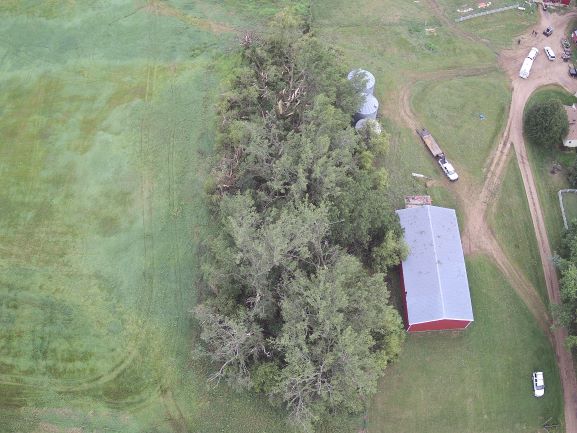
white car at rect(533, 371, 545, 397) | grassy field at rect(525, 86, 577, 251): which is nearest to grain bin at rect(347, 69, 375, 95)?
grassy field at rect(525, 86, 577, 251)

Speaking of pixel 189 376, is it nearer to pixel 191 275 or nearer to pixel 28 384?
pixel 191 275

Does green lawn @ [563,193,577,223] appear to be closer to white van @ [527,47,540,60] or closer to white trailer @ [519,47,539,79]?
white trailer @ [519,47,539,79]

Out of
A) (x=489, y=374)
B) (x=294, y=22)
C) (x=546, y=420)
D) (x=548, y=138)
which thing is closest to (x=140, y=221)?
(x=294, y=22)

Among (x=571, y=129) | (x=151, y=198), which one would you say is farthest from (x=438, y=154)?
(x=151, y=198)

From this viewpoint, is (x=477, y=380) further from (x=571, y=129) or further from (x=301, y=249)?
(x=571, y=129)

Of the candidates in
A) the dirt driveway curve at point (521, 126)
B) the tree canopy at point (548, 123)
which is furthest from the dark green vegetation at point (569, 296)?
the tree canopy at point (548, 123)
